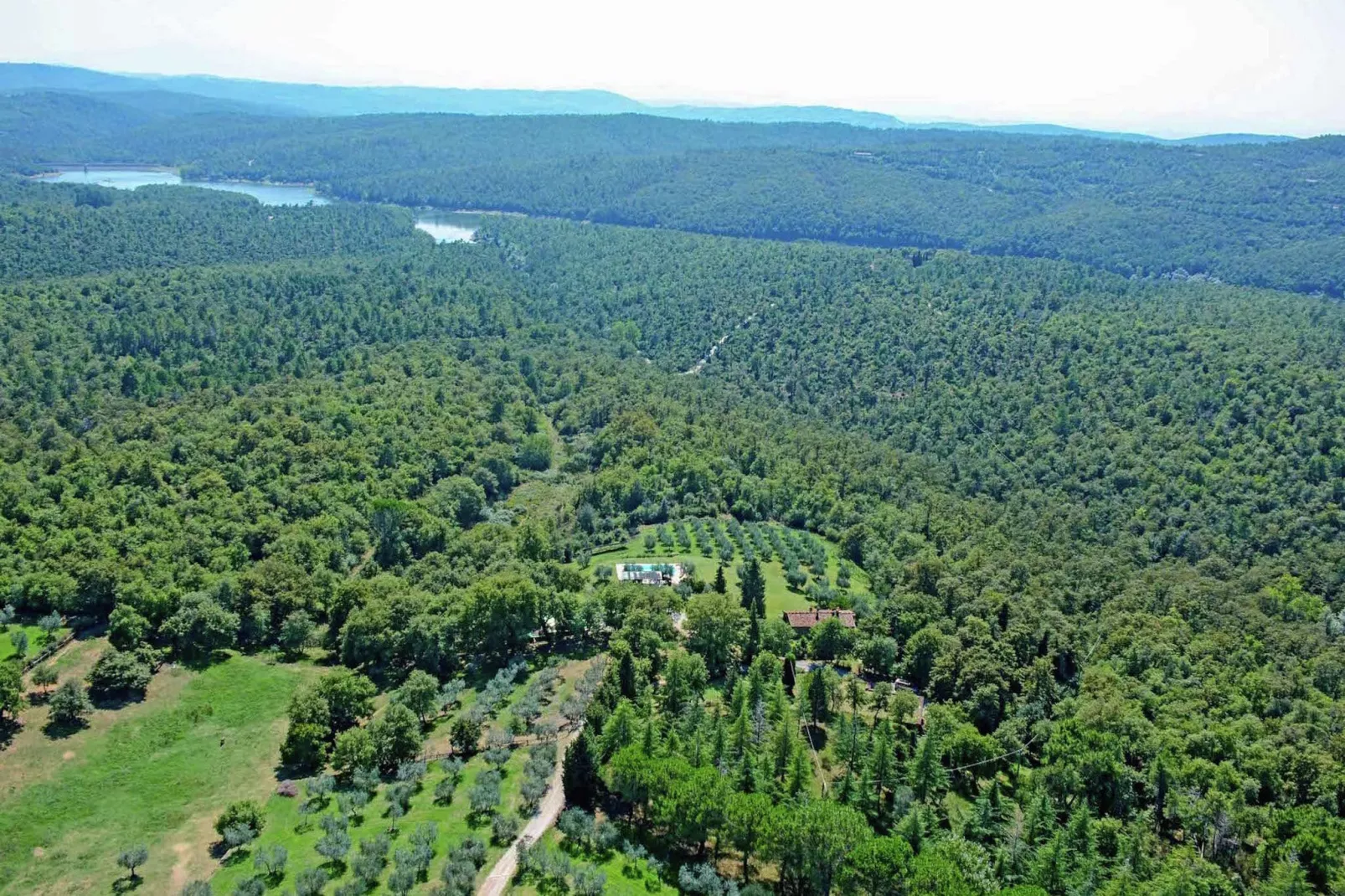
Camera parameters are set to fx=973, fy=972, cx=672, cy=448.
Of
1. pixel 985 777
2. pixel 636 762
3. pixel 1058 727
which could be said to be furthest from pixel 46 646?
pixel 1058 727

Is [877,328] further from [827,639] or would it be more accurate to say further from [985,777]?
[985,777]

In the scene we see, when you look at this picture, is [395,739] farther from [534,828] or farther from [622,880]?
[622,880]

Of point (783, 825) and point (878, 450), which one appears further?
point (878, 450)

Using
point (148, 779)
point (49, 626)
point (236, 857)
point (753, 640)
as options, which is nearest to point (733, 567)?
point (753, 640)

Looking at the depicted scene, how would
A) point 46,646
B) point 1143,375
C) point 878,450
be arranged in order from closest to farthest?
point 46,646 → point 878,450 → point 1143,375

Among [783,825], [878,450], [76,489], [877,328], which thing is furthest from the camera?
[877,328]
